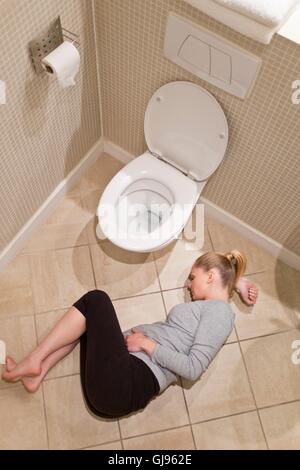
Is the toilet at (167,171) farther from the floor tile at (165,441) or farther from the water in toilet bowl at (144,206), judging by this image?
the floor tile at (165,441)

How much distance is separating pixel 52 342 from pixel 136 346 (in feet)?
1.11

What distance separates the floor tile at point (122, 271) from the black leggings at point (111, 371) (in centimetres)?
35

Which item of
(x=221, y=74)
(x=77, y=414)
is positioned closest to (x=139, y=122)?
(x=221, y=74)

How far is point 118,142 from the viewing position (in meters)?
2.22

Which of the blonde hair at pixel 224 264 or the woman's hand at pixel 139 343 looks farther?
the blonde hair at pixel 224 264

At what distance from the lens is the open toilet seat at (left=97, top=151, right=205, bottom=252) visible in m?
1.73

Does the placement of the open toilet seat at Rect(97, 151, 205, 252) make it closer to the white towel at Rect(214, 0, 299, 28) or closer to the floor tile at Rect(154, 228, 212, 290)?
the floor tile at Rect(154, 228, 212, 290)

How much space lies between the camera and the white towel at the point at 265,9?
1.20m

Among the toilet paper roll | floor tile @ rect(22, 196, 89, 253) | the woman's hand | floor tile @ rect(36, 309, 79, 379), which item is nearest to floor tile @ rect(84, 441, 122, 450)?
floor tile @ rect(36, 309, 79, 379)

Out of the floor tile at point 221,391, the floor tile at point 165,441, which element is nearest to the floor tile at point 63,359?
the floor tile at point 165,441

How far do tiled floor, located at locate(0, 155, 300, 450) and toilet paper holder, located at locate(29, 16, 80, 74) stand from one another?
2.80 feet

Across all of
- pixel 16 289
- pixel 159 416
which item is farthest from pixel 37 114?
pixel 159 416

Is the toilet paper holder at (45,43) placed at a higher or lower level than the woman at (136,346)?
higher

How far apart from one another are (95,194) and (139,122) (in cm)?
45
